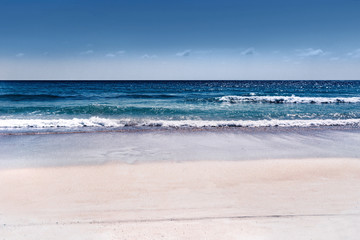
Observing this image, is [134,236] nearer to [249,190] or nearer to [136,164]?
[249,190]

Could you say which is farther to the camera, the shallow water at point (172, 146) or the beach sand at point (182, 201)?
the shallow water at point (172, 146)

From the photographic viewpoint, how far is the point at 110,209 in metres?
4.06

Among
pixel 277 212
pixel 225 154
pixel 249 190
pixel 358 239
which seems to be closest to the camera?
pixel 358 239

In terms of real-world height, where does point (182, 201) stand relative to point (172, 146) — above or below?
below

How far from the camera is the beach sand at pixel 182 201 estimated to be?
11.5 ft

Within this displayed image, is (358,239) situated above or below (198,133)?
below

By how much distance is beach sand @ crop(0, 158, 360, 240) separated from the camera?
350 centimetres

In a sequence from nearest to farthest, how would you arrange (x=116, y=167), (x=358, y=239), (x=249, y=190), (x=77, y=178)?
(x=358, y=239) → (x=249, y=190) → (x=77, y=178) → (x=116, y=167)

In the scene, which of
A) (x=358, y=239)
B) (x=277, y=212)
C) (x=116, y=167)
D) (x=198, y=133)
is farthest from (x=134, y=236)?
(x=198, y=133)

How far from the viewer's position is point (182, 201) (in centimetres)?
430

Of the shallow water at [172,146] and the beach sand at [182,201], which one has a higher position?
the shallow water at [172,146]

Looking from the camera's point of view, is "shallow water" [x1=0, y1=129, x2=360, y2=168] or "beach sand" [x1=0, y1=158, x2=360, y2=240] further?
"shallow water" [x1=0, y1=129, x2=360, y2=168]

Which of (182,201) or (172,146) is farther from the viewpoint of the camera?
(172,146)

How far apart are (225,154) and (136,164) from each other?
2.78m
